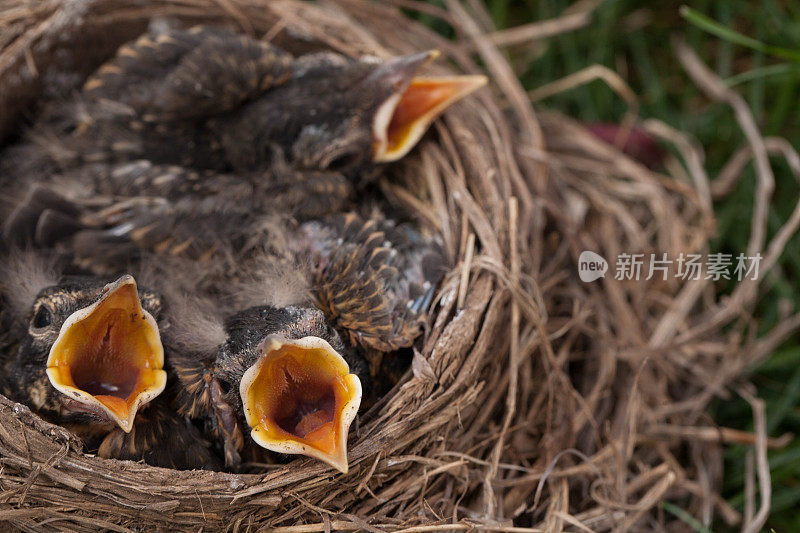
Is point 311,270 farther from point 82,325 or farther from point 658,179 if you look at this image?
point 658,179

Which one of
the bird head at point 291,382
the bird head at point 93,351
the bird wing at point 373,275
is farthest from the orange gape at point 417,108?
the bird head at point 93,351

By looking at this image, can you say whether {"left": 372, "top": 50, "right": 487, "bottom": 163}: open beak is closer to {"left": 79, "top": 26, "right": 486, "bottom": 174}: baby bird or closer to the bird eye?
{"left": 79, "top": 26, "right": 486, "bottom": 174}: baby bird

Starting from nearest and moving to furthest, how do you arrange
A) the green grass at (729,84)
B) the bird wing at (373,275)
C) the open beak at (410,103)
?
the bird wing at (373,275) → the open beak at (410,103) → the green grass at (729,84)

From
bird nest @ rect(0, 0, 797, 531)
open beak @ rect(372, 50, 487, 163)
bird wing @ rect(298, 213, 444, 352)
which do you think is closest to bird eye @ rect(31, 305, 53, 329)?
bird nest @ rect(0, 0, 797, 531)

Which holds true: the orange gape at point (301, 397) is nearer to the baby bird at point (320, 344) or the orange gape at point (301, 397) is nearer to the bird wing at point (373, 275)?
the baby bird at point (320, 344)

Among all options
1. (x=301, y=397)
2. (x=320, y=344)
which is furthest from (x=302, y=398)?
(x=320, y=344)

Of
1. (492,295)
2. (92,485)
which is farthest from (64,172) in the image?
(492,295)

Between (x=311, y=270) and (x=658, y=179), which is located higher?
(x=311, y=270)
